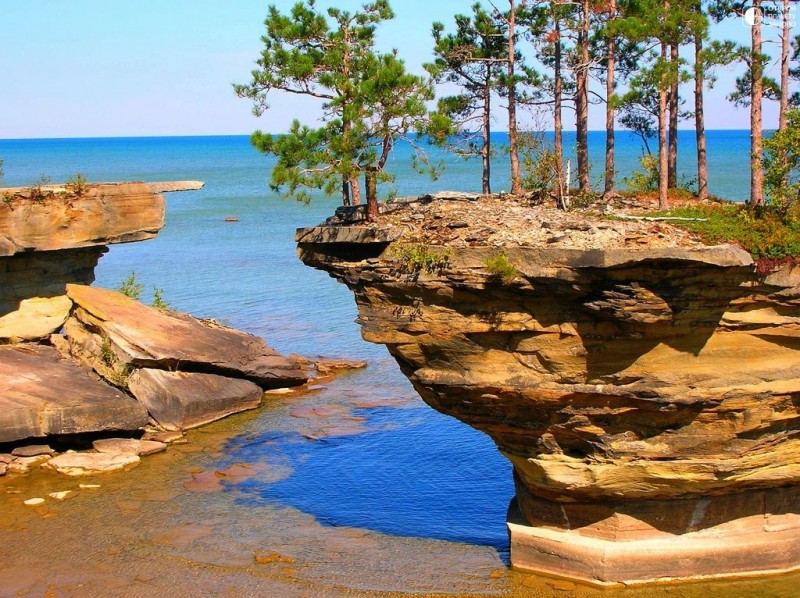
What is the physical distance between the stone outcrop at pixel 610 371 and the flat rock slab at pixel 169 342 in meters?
11.1

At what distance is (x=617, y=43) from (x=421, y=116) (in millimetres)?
10529

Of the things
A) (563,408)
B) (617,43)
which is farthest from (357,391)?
(563,408)

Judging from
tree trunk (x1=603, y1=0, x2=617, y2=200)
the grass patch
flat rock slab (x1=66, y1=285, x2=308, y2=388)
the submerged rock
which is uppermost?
tree trunk (x1=603, y1=0, x2=617, y2=200)

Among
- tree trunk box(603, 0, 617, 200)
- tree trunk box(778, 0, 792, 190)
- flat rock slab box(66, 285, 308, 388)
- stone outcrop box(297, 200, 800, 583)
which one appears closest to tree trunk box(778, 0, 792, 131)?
tree trunk box(778, 0, 792, 190)

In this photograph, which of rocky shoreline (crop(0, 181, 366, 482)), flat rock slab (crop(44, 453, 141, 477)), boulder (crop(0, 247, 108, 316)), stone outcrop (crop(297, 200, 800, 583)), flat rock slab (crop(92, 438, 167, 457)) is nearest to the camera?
stone outcrop (crop(297, 200, 800, 583))

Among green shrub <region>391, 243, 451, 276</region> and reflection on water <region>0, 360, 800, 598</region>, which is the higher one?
green shrub <region>391, 243, 451, 276</region>

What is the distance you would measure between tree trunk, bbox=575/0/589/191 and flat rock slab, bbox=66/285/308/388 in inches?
459

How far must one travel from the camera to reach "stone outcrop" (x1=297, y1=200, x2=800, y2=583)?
49.9 ft

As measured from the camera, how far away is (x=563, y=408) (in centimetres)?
1650

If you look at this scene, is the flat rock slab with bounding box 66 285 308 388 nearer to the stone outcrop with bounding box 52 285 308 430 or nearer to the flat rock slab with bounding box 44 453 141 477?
the stone outcrop with bounding box 52 285 308 430

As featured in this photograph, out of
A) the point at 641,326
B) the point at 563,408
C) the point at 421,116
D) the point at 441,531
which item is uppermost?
the point at 421,116

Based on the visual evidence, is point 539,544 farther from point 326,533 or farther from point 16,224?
point 16,224

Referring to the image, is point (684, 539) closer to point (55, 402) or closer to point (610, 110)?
point (610, 110)

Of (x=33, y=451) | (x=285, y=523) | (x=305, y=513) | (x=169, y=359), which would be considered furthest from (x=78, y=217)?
(x=285, y=523)
